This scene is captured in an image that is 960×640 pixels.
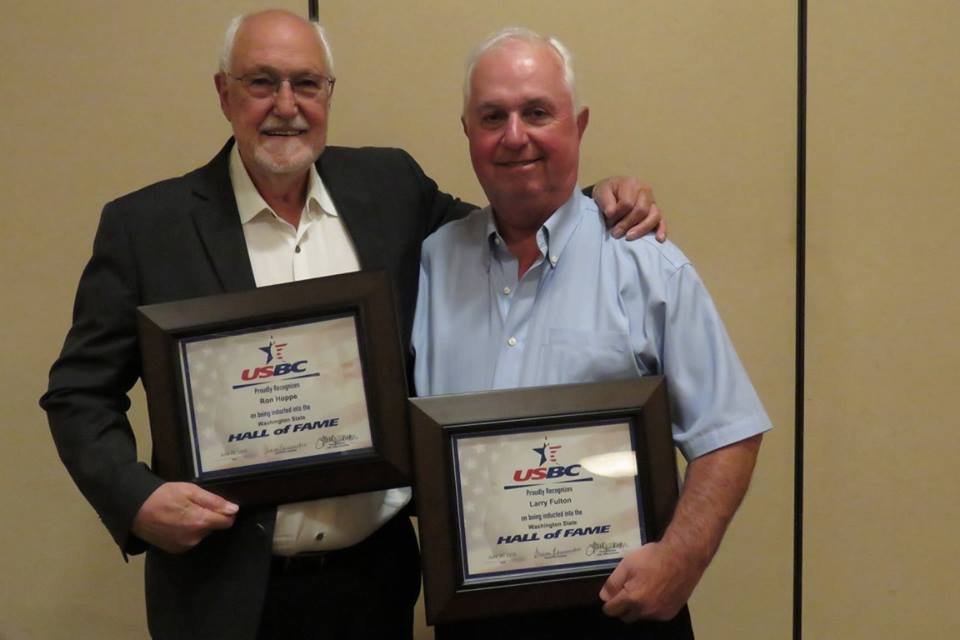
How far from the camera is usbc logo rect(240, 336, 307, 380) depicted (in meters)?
1.62

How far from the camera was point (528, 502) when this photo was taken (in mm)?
1579

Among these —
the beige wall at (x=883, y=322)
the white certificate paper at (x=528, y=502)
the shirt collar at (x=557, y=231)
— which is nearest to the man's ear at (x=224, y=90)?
the shirt collar at (x=557, y=231)

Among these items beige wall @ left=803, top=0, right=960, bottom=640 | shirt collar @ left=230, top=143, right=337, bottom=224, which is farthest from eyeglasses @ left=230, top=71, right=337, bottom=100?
beige wall @ left=803, top=0, right=960, bottom=640

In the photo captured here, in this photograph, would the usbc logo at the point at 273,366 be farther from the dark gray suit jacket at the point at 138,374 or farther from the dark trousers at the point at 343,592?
the dark trousers at the point at 343,592

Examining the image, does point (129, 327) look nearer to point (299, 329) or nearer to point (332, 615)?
point (299, 329)

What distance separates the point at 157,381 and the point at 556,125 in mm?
782

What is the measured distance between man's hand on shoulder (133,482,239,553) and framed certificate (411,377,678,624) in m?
0.32

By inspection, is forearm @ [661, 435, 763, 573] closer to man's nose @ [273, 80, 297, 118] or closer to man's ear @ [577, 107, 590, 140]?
man's ear @ [577, 107, 590, 140]

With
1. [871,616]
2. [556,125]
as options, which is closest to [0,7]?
[556,125]

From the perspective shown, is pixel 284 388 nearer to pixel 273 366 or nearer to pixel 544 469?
pixel 273 366

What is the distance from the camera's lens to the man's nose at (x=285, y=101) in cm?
179

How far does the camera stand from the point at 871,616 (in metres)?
2.48

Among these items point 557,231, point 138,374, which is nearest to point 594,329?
point 557,231

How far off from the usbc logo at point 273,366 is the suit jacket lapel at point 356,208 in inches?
11.4
